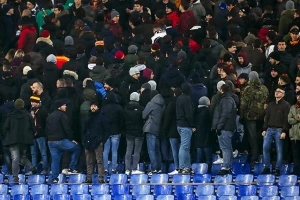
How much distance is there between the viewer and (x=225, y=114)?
27.3 meters

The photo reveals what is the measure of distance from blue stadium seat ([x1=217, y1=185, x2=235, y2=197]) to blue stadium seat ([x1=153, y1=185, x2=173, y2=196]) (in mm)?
1081

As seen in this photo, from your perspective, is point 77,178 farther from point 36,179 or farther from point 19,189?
point 19,189

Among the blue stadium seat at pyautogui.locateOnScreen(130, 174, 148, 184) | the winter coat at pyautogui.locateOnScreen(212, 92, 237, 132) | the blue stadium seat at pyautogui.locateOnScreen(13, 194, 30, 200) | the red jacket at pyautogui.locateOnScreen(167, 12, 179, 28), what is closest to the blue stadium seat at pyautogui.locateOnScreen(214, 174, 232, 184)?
the winter coat at pyautogui.locateOnScreen(212, 92, 237, 132)

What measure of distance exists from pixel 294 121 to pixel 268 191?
1577 mm

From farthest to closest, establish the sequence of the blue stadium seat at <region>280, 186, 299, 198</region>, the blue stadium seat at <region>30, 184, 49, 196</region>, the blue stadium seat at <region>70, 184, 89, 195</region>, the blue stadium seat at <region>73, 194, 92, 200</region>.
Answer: the blue stadium seat at <region>30, 184, 49, 196</region>, the blue stadium seat at <region>70, 184, 89, 195</region>, the blue stadium seat at <region>73, 194, 92, 200</region>, the blue stadium seat at <region>280, 186, 299, 198</region>

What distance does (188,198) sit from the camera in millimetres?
26438

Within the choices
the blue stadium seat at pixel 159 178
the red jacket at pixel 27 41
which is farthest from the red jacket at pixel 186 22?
the blue stadium seat at pixel 159 178

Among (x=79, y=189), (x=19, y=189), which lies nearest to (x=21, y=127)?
(x=19, y=189)

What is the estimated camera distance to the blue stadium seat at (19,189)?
1112 inches

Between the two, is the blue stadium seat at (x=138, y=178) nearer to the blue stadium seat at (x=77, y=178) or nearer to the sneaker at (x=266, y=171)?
the blue stadium seat at (x=77, y=178)

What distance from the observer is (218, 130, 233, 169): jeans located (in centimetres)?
2747

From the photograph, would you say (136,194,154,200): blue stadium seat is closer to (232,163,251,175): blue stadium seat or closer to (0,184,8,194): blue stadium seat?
(232,163,251,175): blue stadium seat

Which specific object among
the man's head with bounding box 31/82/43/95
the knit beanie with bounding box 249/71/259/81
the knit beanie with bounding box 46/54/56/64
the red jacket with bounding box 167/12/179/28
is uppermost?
the red jacket with bounding box 167/12/179/28

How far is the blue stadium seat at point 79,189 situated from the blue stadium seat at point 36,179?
1099 mm
